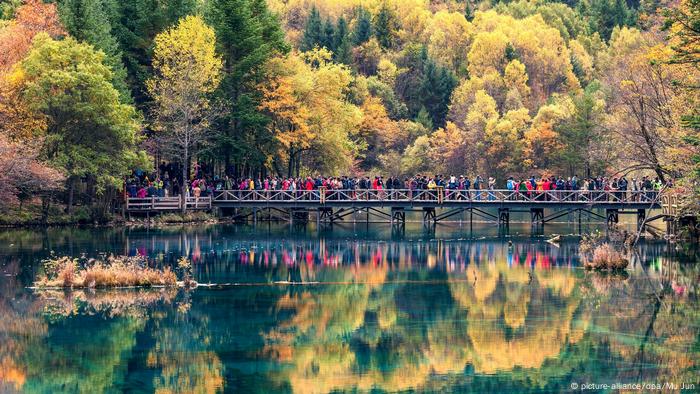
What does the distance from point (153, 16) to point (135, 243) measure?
877 inches

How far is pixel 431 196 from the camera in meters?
62.7

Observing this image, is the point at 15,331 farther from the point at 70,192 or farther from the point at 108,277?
the point at 70,192

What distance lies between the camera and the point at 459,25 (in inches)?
4574

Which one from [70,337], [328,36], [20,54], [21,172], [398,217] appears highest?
[328,36]

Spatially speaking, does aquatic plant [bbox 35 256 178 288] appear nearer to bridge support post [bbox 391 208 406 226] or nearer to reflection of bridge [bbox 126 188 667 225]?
reflection of bridge [bbox 126 188 667 225]

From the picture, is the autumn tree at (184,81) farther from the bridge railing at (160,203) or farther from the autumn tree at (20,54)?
the autumn tree at (20,54)

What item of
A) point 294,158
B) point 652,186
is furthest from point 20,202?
point 652,186

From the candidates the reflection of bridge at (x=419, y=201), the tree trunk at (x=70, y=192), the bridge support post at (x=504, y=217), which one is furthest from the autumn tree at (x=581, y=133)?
the tree trunk at (x=70, y=192)

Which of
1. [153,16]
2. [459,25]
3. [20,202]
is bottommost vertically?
[20,202]

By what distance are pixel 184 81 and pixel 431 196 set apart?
49.2 ft

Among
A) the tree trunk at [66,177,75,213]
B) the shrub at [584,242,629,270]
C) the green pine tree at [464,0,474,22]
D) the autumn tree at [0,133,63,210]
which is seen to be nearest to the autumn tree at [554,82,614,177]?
the tree trunk at [66,177,75,213]

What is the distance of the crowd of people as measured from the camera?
196 feet

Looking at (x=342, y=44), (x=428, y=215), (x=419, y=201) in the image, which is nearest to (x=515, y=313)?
(x=419, y=201)

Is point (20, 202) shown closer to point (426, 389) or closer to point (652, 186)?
point (652, 186)
